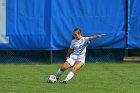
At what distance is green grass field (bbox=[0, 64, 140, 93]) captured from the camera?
34.9 ft

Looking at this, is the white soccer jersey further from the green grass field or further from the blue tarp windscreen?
the blue tarp windscreen

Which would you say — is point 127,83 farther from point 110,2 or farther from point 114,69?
point 110,2

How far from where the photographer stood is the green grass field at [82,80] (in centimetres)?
1065

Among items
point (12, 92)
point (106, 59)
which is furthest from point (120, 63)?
Answer: point (12, 92)

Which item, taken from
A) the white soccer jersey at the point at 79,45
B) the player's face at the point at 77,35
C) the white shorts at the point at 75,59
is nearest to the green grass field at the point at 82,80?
the white shorts at the point at 75,59

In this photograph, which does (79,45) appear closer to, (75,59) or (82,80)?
(75,59)

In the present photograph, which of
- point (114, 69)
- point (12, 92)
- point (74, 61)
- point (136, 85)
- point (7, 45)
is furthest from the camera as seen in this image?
point (7, 45)

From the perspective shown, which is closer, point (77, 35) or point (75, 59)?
point (77, 35)

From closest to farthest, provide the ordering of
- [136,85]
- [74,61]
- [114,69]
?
[136,85] < [74,61] < [114,69]

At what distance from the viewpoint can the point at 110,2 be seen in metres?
18.3

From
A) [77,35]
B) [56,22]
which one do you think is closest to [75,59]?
[77,35]

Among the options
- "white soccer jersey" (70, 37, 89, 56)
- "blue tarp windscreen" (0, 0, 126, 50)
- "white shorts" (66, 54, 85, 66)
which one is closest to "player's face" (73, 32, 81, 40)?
"white soccer jersey" (70, 37, 89, 56)

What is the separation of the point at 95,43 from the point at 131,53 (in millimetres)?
1614

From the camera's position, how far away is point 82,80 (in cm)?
1273
